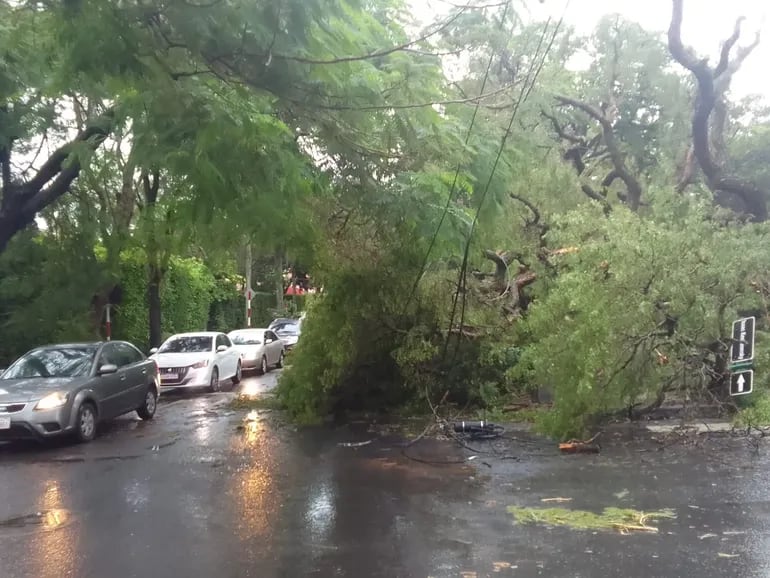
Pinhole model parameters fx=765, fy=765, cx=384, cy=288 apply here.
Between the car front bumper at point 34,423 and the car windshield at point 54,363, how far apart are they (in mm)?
1133

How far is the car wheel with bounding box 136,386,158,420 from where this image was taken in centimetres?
1419

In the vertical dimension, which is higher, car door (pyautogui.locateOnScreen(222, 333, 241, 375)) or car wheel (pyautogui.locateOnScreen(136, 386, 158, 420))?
car door (pyautogui.locateOnScreen(222, 333, 241, 375))

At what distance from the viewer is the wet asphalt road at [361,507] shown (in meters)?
6.03

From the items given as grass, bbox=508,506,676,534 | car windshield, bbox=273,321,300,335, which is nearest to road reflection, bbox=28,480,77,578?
grass, bbox=508,506,676,534

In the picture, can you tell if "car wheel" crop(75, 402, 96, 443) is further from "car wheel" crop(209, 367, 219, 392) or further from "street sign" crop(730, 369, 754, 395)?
"street sign" crop(730, 369, 754, 395)

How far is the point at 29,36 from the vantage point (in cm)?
768

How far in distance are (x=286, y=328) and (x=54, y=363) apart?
17541mm

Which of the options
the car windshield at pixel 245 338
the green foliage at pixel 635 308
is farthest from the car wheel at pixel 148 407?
the car windshield at pixel 245 338

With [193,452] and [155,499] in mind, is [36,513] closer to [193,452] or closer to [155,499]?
[155,499]

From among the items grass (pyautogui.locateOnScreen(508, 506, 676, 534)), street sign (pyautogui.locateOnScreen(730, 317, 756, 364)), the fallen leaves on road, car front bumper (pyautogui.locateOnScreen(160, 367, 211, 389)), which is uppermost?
street sign (pyautogui.locateOnScreen(730, 317, 756, 364))

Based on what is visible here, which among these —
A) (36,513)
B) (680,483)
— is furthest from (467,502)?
(36,513)

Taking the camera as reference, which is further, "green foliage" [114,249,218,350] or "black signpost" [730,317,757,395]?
"green foliage" [114,249,218,350]

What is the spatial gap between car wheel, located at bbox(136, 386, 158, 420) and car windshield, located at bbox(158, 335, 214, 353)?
438cm

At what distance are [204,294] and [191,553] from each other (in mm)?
24769
